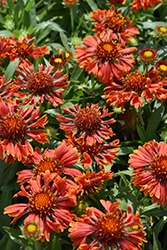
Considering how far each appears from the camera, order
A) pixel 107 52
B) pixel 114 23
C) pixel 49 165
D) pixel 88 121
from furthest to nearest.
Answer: pixel 114 23, pixel 107 52, pixel 88 121, pixel 49 165

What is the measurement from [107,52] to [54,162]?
0.79 metres

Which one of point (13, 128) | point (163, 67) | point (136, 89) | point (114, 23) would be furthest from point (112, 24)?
point (13, 128)

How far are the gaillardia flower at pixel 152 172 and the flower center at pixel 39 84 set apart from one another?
634 millimetres

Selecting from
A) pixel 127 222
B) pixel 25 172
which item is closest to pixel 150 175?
pixel 127 222

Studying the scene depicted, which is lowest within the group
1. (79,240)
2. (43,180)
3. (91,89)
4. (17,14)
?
(79,240)

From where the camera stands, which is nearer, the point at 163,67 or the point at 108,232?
the point at 108,232

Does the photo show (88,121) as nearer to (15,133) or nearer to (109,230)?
(15,133)

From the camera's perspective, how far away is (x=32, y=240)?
1.36m

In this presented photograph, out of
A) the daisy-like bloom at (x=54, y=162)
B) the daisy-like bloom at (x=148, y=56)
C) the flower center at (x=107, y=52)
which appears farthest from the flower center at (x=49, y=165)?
the daisy-like bloom at (x=148, y=56)

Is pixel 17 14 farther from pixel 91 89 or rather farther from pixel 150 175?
pixel 150 175

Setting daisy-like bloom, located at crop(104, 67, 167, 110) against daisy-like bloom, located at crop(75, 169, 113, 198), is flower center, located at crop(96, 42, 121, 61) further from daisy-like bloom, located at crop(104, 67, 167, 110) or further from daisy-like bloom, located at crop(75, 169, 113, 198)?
daisy-like bloom, located at crop(75, 169, 113, 198)

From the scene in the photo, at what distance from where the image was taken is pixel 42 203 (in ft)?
4.73

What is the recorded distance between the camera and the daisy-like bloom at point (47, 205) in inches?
56.0

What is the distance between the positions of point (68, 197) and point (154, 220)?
2.26 ft
